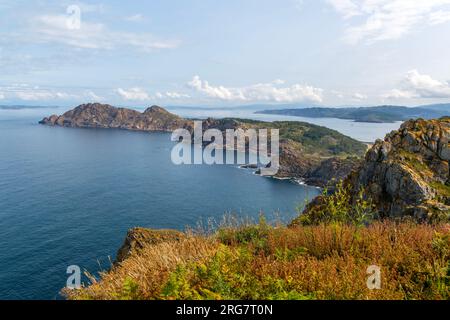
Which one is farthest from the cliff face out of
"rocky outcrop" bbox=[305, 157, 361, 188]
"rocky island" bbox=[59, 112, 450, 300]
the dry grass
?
"rocky outcrop" bbox=[305, 157, 361, 188]

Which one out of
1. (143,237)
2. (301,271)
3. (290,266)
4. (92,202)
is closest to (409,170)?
(143,237)

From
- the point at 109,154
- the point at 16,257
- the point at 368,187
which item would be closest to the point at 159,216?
the point at 16,257

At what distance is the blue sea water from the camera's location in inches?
2002

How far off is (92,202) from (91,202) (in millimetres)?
253

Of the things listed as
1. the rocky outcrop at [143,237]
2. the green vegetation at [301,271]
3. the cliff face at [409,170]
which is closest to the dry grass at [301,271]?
the green vegetation at [301,271]

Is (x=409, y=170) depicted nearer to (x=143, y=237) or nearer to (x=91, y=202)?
(x=143, y=237)

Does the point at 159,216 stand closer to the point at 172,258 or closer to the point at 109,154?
the point at 172,258

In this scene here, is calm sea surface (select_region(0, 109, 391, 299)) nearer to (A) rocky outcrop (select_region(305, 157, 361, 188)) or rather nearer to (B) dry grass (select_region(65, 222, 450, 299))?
(B) dry grass (select_region(65, 222, 450, 299))

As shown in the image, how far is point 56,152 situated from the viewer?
151250 mm

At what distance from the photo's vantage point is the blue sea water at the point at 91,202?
50844 millimetres

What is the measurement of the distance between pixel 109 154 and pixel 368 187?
466 ft

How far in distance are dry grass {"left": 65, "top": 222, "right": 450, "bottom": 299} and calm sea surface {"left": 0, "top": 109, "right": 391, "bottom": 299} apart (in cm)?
973

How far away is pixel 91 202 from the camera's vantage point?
8094 cm

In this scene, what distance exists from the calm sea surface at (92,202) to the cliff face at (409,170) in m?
11.1
